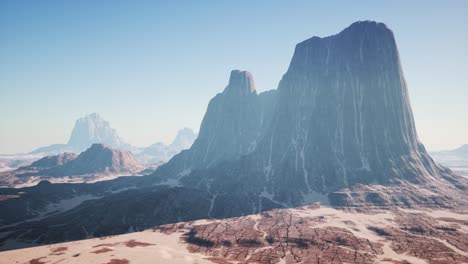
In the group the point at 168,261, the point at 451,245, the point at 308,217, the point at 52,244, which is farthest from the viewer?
the point at 308,217

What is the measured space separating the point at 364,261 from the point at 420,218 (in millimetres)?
86850

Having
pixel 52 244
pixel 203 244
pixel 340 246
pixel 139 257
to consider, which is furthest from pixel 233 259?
pixel 52 244

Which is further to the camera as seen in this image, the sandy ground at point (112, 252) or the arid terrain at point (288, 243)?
the arid terrain at point (288, 243)

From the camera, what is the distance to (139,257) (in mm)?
131250

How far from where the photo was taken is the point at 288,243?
152000 millimetres

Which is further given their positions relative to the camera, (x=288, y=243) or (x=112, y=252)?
(x=288, y=243)

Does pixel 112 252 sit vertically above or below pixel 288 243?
above

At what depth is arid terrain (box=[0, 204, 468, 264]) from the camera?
131375 millimetres

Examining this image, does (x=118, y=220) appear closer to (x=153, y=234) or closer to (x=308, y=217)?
(x=153, y=234)

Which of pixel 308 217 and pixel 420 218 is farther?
pixel 308 217

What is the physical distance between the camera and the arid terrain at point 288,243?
431ft

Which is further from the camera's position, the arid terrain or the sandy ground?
the arid terrain

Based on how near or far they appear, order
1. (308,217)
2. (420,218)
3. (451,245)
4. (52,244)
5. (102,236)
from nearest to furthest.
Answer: (451,245) → (52,244) → (102,236) → (420,218) → (308,217)

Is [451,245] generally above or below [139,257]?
below
